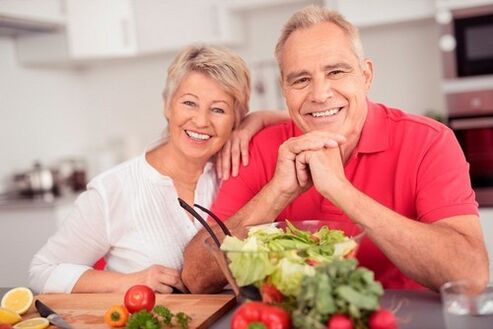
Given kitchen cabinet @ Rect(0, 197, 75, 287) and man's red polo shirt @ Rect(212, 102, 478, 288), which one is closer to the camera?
man's red polo shirt @ Rect(212, 102, 478, 288)

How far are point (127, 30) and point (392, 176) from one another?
2.69 metres

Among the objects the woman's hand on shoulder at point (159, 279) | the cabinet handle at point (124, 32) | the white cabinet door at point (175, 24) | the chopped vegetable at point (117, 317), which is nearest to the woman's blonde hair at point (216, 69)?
the woman's hand on shoulder at point (159, 279)

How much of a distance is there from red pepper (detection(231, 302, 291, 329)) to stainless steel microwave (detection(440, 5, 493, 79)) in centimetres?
238

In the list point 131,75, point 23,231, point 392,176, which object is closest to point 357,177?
point 392,176

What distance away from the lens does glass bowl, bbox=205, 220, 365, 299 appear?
1096 millimetres

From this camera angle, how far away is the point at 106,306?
57.7 inches

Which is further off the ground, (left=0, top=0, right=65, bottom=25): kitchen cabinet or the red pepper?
(left=0, top=0, right=65, bottom=25): kitchen cabinet

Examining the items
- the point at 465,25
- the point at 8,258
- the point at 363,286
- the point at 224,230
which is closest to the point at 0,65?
the point at 8,258

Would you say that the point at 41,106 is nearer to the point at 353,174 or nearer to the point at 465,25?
the point at 465,25

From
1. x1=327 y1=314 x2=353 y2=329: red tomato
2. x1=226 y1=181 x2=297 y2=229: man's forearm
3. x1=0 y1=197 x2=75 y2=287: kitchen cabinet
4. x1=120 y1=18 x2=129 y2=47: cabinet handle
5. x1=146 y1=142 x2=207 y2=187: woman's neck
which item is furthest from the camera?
x1=120 y1=18 x2=129 y2=47: cabinet handle

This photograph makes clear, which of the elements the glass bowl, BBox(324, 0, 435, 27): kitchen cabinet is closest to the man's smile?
the glass bowl

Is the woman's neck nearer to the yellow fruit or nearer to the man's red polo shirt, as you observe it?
the man's red polo shirt

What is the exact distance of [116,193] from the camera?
1849 millimetres

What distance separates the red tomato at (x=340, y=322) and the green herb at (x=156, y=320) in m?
0.41
